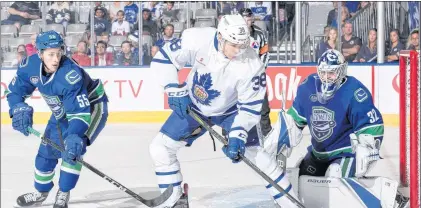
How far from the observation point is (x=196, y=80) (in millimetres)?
4676

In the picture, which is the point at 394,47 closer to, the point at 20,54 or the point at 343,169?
the point at 20,54

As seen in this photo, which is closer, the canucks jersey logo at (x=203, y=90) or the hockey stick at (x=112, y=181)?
the canucks jersey logo at (x=203, y=90)

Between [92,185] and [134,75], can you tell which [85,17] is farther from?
[92,185]

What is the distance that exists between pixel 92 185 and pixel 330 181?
171cm

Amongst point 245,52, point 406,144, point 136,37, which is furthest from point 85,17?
point 245,52

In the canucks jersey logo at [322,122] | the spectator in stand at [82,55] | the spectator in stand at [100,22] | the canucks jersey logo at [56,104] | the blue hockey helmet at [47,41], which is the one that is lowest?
the canucks jersey logo at [322,122]

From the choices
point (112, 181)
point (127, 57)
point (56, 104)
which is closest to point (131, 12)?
point (127, 57)

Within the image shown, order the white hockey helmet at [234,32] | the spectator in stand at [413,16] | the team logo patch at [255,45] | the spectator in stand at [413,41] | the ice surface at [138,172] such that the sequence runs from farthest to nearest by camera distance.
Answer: the spectator in stand at [413,16], the spectator in stand at [413,41], the team logo patch at [255,45], the ice surface at [138,172], the white hockey helmet at [234,32]

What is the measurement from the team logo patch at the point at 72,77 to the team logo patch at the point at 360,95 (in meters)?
1.29

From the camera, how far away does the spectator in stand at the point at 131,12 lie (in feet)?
32.3

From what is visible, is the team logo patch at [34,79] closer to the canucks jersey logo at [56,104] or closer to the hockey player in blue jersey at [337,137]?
the canucks jersey logo at [56,104]

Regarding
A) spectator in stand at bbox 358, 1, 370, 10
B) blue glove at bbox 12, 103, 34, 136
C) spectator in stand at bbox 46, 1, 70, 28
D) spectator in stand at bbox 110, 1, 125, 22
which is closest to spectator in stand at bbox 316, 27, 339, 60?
spectator in stand at bbox 358, 1, 370, 10

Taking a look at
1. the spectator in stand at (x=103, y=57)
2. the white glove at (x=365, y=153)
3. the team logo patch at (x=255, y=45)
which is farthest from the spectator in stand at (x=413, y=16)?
the white glove at (x=365, y=153)

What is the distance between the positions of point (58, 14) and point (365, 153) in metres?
5.88
